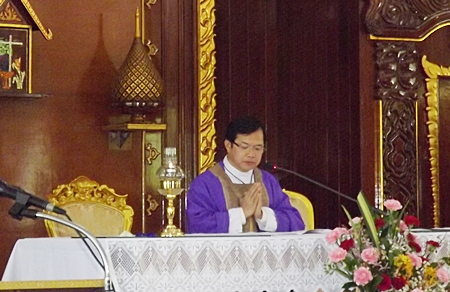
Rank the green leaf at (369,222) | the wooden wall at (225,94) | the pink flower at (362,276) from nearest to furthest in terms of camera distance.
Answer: the pink flower at (362,276), the green leaf at (369,222), the wooden wall at (225,94)

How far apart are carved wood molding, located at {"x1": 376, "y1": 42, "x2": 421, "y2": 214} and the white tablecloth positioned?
2359mm

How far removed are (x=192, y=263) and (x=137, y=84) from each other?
243 centimetres

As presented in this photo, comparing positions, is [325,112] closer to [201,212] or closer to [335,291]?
[201,212]

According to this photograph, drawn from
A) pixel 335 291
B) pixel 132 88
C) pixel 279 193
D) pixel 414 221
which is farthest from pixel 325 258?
pixel 132 88

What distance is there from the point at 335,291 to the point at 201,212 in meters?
1.10

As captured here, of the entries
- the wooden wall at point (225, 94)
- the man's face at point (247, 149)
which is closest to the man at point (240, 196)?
the man's face at point (247, 149)

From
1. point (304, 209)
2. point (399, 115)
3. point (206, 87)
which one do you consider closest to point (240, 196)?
point (304, 209)

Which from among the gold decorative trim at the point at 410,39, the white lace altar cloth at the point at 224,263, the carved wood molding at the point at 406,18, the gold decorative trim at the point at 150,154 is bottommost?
the white lace altar cloth at the point at 224,263

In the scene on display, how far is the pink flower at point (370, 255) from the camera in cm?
365

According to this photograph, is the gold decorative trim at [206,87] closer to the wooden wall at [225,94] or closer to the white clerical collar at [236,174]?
the wooden wall at [225,94]

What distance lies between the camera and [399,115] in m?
6.94

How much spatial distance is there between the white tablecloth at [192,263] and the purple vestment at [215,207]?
757mm

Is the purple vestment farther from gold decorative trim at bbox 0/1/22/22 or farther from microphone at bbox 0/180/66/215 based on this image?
microphone at bbox 0/180/66/215

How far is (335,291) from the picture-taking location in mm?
4555
